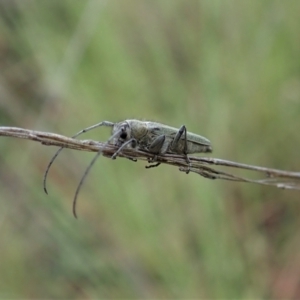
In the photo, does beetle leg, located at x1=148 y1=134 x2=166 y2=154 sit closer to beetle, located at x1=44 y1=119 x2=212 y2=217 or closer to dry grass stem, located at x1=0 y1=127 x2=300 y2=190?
beetle, located at x1=44 y1=119 x2=212 y2=217

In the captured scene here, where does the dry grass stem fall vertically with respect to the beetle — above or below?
below

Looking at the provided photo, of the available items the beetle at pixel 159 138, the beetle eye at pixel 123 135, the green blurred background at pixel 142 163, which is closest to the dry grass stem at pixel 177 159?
the beetle eye at pixel 123 135

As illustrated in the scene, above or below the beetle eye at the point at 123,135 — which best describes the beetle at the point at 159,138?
above

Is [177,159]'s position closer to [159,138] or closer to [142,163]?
[159,138]

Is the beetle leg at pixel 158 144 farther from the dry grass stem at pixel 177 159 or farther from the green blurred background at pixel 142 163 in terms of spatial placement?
the green blurred background at pixel 142 163

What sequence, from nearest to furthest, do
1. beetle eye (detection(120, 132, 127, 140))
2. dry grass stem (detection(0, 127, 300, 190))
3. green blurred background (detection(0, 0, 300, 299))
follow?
dry grass stem (detection(0, 127, 300, 190)), beetle eye (detection(120, 132, 127, 140)), green blurred background (detection(0, 0, 300, 299))

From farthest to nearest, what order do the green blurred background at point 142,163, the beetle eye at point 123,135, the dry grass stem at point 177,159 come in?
the green blurred background at point 142,163
the beetle eye at point 123,135
the dry grass stem at point 177,159

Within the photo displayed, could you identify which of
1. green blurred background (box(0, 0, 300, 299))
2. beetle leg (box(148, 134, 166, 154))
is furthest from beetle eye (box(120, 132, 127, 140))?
green blurred background (box(0, 0, 300, 299))

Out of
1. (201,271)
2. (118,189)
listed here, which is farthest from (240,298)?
(118,189)

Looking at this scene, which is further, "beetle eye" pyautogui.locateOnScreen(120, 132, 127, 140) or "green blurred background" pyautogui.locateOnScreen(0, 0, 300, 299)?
"green blurred background" pyautogui.locateOnScreen(0, 0, 300, 299)
